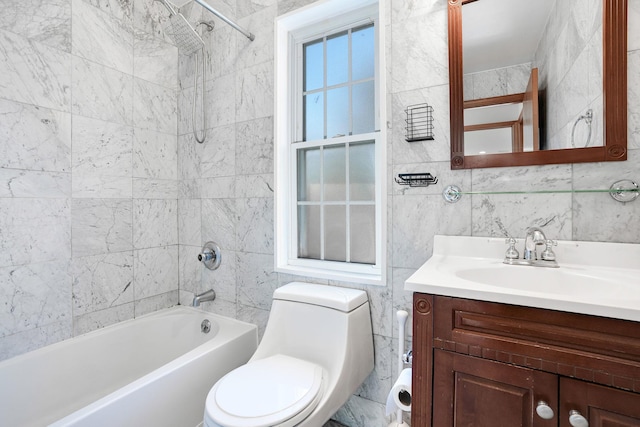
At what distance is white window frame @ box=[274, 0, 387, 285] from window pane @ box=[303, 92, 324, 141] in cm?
5

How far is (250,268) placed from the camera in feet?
6.32

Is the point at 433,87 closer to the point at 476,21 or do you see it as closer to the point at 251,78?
the point at 476,21

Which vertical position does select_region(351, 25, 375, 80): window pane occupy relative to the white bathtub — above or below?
above

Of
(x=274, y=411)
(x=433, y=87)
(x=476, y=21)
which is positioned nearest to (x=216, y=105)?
(x=433, y=87)

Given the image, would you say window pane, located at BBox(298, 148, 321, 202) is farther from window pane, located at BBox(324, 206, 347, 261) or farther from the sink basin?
the sink basin

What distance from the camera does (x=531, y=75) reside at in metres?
1.19

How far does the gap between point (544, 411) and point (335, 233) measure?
1226 millimetres

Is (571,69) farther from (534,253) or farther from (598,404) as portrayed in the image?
(598,404)

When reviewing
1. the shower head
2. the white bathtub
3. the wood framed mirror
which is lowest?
the white bathtub

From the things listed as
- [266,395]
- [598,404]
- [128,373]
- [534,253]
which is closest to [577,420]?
[598,404]

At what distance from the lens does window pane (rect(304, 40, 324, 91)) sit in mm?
1885

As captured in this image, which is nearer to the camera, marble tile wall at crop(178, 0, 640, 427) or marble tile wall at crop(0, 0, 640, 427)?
marble tile wall at crop(178, 0, 640, 427)

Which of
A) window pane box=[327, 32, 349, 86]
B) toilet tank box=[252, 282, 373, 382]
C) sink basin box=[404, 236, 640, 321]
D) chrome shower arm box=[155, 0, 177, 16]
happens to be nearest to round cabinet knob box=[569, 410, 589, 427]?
sink basin box=[404, 236, 640, 321]

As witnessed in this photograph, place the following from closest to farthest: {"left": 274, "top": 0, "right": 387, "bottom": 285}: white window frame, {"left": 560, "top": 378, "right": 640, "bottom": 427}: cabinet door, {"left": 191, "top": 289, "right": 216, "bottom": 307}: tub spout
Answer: {"left": 560, "top": 378, "right": 640, "bottom": 427}: cabinet door, {"left": 274, "top": 0, "right": 387, "bottom": 285}: white window frame, {"left": 191, "top": 289, "right": 216, "bottom": 307}: tub spout
